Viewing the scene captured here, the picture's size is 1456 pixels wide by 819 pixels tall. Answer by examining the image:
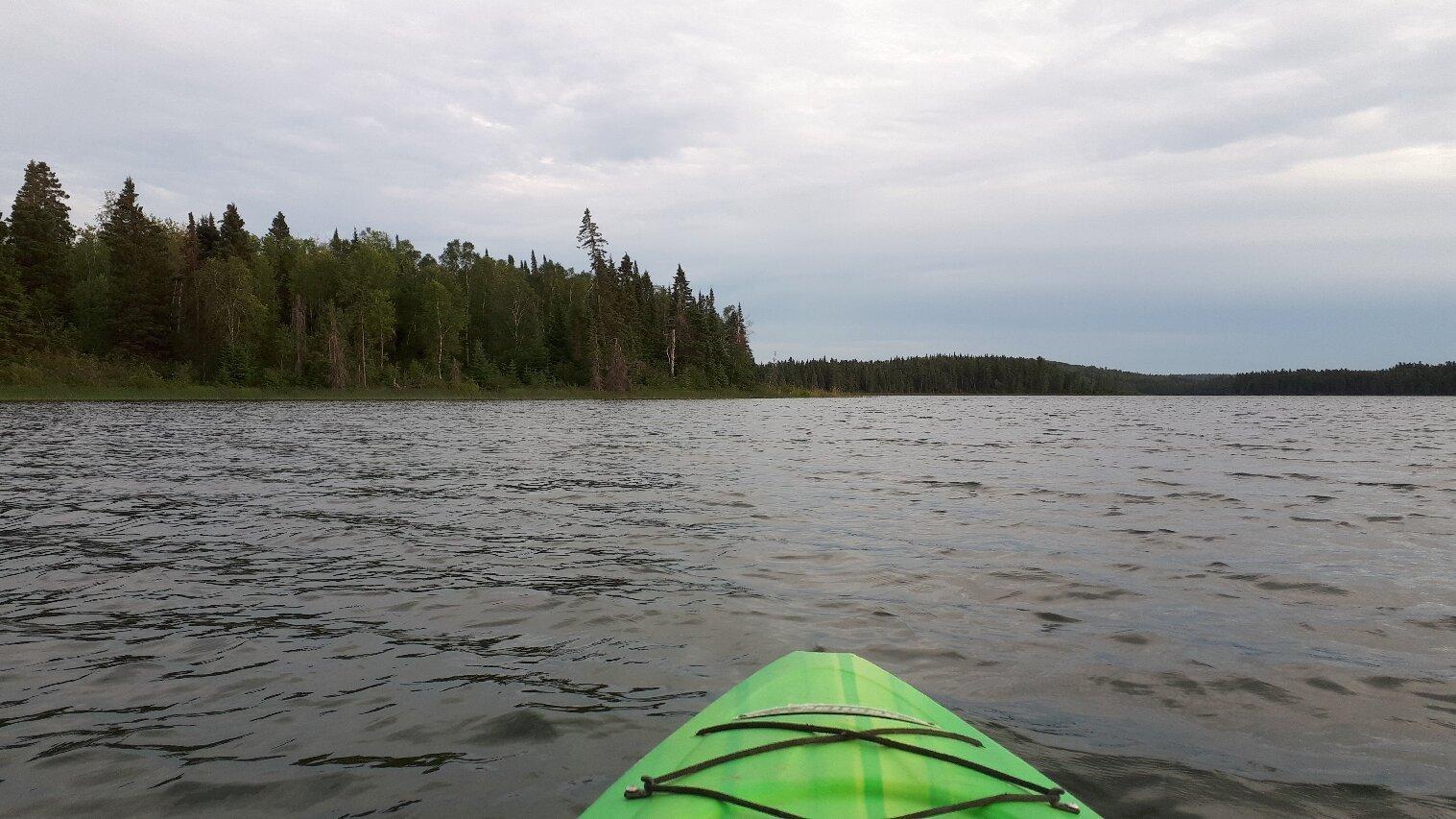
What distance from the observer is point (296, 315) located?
282 feet

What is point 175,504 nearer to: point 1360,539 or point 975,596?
point 975,596

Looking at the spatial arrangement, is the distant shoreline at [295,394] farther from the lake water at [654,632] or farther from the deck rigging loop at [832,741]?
the deck rigging loop at [832,741]

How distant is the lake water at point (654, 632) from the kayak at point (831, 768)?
1.29m

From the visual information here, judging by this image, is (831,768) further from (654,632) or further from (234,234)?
(234,234)

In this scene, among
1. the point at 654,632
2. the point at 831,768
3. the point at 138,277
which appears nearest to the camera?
the point at 831,768

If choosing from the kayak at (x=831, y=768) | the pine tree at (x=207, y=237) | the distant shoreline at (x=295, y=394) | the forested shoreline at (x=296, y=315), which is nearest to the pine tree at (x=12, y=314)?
the forested shoreline at (x=296, y=315)

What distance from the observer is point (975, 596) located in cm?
852

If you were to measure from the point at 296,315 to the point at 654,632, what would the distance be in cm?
9270

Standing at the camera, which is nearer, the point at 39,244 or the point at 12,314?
the point at 12,314

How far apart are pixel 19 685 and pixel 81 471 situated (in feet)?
57.1

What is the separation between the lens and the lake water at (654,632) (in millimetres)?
4617

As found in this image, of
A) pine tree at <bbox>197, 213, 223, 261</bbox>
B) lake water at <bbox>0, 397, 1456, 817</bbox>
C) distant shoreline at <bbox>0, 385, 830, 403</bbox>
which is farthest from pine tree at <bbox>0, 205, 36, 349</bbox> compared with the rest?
lake water at <bbox>0, 397, 1456, 817</bbox>

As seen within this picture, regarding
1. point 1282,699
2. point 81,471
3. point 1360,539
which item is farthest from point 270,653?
point 81,471

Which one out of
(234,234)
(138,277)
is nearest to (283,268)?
(234,234)
